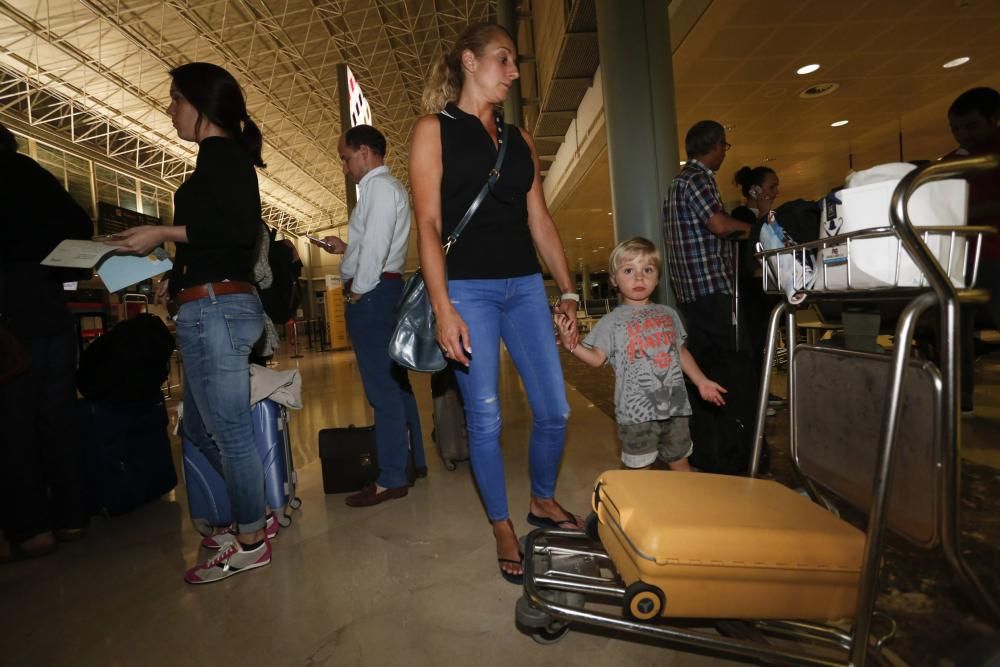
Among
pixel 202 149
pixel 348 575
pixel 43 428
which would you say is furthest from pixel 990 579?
pixel 43 428

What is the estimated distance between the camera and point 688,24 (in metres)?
6.01

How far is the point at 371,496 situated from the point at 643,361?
1451 millimetres

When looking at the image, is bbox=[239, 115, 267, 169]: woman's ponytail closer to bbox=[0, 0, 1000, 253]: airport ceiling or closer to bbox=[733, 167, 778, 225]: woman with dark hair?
bbox=[733, 167, 778, 225]: woman with dark hair

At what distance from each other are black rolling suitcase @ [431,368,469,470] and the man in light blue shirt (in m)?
0.40

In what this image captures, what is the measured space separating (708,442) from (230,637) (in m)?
1.92

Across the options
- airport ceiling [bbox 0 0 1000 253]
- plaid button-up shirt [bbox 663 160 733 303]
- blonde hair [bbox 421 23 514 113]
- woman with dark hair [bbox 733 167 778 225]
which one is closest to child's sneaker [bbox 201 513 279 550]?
blonde hair [bbox 421 23 514 113]

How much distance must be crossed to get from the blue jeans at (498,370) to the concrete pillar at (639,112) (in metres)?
2.31

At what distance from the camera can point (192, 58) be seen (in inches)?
627

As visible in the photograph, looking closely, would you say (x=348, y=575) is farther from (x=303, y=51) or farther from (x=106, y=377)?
(x=303, y=51)

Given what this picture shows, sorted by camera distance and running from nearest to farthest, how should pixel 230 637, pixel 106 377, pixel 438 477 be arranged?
pixel 230 637 → pixel 106 377 → pixel 438 477

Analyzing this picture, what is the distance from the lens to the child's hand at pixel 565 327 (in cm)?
183

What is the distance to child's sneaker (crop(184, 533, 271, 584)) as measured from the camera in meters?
1.83

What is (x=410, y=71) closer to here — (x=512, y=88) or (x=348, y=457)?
(x=512, y=88)

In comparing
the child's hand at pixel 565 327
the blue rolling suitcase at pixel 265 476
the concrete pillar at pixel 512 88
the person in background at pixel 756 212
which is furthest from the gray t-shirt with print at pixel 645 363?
the concrete pillar at pixel 512 88
